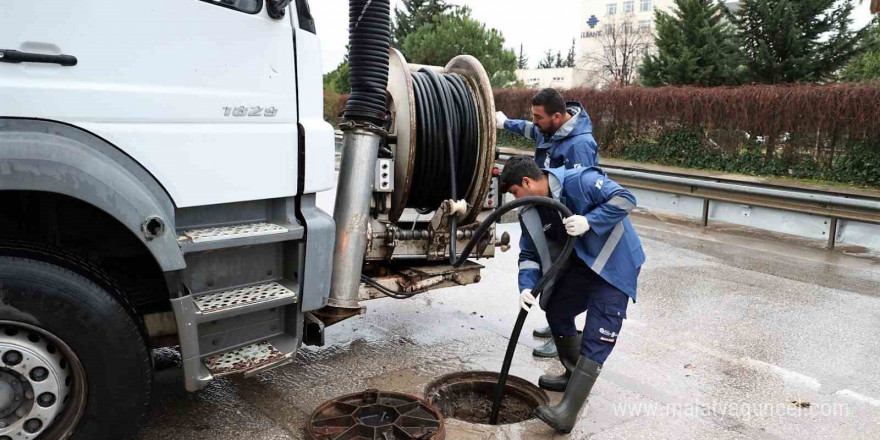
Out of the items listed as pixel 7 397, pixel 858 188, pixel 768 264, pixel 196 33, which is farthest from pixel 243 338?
pixel 858 188

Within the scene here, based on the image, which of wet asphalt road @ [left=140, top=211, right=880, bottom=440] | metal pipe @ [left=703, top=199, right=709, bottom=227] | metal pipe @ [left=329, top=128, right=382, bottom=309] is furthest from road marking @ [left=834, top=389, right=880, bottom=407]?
metal pipe @ [left=703, top=199, right=709, bottom=227]

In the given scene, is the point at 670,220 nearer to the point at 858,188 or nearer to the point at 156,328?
the point at 858,188

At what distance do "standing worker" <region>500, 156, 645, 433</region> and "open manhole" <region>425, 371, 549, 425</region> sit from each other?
43 cm

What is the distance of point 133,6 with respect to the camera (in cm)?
277

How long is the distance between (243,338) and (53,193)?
3.51 ft

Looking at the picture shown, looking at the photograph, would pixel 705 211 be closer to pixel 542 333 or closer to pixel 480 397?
pixel 542 333

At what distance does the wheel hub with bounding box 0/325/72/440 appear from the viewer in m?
2.58

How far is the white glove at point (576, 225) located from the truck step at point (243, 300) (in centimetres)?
144

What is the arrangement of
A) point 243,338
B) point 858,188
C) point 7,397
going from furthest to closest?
point 858,188 → point 243,338 → point 7,397

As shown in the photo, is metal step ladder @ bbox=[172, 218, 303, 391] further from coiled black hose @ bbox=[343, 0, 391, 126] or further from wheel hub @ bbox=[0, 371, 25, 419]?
coiled black hose @ bbox=[343, 0, 391, 126]

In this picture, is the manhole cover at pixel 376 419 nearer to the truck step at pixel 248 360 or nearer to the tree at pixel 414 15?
the truck step at pixel 248 360

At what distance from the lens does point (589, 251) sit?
12.3 feet

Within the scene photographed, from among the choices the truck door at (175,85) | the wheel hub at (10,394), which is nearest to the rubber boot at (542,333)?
the truck door at (175,85)

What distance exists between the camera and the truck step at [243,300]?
2.99 metres
